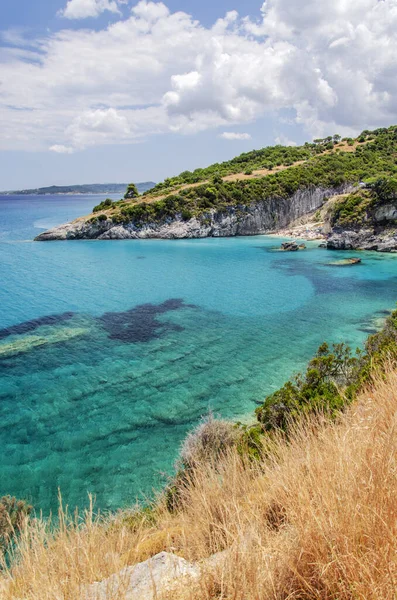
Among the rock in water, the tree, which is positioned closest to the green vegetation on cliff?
the rock in water

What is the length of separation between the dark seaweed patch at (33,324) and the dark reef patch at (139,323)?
2.43 m

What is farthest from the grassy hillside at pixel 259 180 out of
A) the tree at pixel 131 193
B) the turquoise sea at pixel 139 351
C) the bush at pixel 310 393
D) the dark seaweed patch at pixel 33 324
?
the bush at pixel 310 393

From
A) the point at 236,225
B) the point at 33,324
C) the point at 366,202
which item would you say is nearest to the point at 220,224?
the point at 236,225

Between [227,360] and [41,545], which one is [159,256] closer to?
[227,360]

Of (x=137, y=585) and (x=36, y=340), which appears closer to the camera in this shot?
(x=137, y=585)

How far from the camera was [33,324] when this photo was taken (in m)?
23.0

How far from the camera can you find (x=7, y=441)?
1175 centimetres

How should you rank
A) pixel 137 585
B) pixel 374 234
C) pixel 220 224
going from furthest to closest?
pixel 220 224, pixel 374 234, pixel 137 585

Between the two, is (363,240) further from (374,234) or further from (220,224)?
(220,224)

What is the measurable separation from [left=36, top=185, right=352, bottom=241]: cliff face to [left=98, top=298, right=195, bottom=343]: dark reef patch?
128ft

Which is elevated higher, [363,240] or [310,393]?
[363,240]

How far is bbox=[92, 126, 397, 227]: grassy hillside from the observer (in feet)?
213

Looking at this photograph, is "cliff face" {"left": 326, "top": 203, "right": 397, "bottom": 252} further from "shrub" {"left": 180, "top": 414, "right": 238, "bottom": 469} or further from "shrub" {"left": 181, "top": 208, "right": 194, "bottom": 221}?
"shrub" {"left": 180, "top": 414, "right": 238, "bottom": 469}

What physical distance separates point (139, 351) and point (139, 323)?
4750 mm
